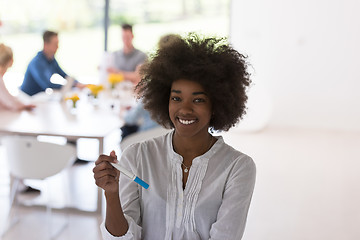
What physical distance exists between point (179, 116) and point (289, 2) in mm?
5533

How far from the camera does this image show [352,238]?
357 centimetres

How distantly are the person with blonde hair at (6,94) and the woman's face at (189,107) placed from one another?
9.06 feet

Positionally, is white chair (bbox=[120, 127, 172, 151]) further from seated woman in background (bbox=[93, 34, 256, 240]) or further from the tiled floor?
seated woman in background (bbox=[93, 34, 256, 240])

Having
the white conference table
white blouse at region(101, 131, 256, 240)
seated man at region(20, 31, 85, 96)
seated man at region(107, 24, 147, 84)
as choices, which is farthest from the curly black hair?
seated man at region(107, 24, 147, 84)

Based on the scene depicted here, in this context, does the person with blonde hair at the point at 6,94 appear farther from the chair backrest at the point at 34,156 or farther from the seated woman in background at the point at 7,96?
the chair backrest at the point at 34,156

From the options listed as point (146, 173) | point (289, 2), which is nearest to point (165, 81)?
point (146, 173)

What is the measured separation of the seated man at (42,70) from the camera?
5027 mm

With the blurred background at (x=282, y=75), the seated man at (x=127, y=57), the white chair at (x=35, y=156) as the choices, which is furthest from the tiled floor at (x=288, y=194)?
the seated man at (x=127, y=57)

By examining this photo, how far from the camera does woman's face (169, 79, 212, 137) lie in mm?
1590

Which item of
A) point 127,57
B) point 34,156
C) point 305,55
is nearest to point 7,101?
point 34,156

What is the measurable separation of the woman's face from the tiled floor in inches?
77.7

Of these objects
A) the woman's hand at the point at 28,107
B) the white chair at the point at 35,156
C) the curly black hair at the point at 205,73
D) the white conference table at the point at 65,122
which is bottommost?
the white chair at the point at 35,156

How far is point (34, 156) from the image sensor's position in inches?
129

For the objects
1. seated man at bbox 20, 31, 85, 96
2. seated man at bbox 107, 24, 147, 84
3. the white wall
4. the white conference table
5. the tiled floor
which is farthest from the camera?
the white wall
